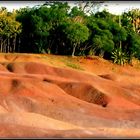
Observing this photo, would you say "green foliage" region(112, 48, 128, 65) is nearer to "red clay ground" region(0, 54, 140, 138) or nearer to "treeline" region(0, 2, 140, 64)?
"treeline" region(0, 2, 140, 64)

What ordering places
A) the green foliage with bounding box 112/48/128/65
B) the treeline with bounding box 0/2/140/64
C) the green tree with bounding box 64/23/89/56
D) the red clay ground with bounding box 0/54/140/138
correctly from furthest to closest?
the green foliage with bounding box 112/48/128/65 → the treeline with bounding box 0/2/140/64 → the green tree with bounding box 64/23/89/56 → the red clay ground with bounding box 0/54/140/138

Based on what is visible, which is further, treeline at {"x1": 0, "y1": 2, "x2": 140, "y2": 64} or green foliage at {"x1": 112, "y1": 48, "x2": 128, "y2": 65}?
green foliage at {"x1": 112, "y1": 48, "x2": 128, "y2": 65}

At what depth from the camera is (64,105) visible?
30375 millimetres

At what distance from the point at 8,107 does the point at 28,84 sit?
7.69 m

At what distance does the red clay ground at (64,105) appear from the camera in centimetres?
1873

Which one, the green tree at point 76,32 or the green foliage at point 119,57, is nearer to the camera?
the green tree at point 76,32

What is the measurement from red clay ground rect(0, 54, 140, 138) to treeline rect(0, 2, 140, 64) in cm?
1068

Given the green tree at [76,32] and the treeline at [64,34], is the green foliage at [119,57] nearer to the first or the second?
the treeline at [64,34]

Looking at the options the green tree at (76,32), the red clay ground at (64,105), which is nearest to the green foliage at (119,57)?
the green tree at (76,32)

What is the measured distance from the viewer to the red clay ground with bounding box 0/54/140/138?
1873 cm

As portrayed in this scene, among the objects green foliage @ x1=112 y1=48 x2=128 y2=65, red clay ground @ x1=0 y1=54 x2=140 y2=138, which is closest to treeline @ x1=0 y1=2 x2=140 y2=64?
green foliage @ x1=112 y1=48 x2=128 y2=65

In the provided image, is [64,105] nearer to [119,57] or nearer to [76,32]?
[76,32]

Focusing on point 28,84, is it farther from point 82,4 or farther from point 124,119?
point 82,4

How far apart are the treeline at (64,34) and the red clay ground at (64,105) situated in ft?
35.0
